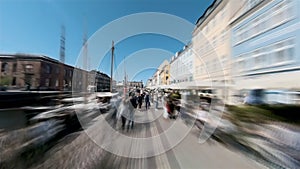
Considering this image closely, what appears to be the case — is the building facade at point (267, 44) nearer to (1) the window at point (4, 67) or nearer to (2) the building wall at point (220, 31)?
(2) the building wall at point (220, 31)

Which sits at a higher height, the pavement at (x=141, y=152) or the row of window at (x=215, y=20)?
the row of window at (x=215, y=20)

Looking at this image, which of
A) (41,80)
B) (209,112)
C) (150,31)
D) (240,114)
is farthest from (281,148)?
(41,80)

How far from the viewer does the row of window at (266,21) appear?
10.6 m

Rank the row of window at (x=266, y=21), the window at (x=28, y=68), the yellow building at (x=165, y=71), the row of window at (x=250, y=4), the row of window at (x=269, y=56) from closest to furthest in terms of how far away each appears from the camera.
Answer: the row of window at (x=266, y=21), the row of window at (x=269, y=56), the row of window at (x=250, y=4), the window at (x=28, y=68), the yellow building at (x=165, y=71)

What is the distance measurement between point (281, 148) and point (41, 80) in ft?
115

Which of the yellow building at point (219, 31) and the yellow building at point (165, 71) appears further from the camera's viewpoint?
the yellow building at point (165, 71)

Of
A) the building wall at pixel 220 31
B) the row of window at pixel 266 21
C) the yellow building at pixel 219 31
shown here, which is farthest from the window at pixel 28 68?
the row of window at pixel 266 21

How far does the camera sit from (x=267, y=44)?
12.4 meters

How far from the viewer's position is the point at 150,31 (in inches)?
269

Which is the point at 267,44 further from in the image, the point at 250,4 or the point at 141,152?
the point at 141,152

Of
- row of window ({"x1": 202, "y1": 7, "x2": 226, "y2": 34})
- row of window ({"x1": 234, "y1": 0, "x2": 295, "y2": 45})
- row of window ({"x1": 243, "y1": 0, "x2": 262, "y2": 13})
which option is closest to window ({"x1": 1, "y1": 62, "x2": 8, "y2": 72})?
row of window ({"x1": 202, "y1": 7, "x2": 226, "y2": 34})

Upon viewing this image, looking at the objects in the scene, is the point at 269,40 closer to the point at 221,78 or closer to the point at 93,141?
the point at 221,78

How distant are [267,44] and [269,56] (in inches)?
32.1

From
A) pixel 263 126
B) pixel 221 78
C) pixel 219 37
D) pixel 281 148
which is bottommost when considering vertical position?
pixel 281 148
